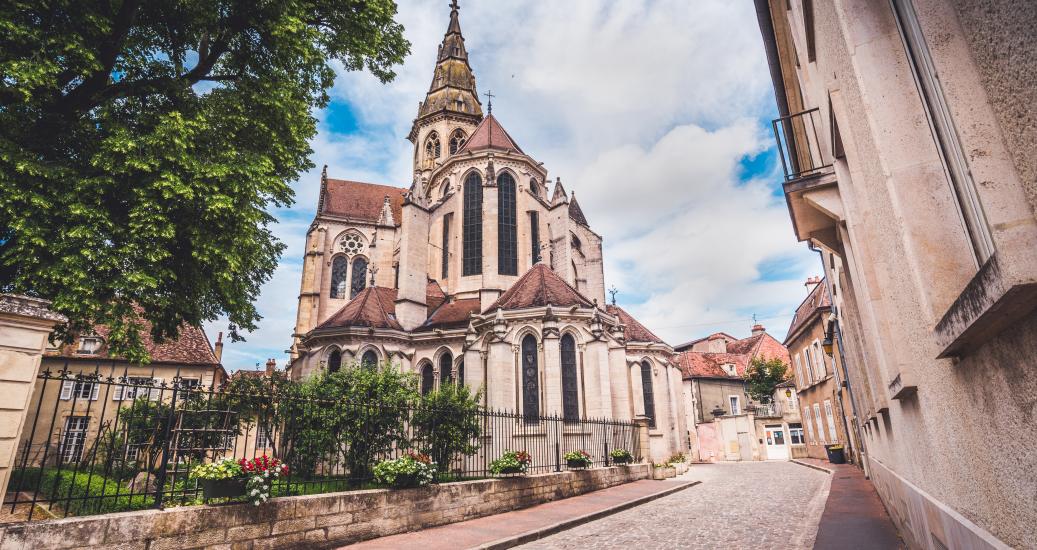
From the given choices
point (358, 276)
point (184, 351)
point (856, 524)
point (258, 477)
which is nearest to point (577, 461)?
point (856, 524)

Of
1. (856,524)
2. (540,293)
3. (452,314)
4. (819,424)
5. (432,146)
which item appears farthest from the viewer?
(432,146)

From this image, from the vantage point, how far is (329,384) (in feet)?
49.3

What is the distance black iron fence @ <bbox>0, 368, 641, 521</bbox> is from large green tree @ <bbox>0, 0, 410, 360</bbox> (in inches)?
76.5

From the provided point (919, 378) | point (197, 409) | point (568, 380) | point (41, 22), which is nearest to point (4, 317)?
point (197, 409)

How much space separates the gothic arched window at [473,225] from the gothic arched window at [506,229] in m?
1.20

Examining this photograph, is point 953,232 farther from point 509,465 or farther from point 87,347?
point 87,347

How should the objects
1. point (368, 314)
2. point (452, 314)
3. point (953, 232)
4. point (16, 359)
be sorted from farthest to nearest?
point (452, 314)
point (368, 314)
point (16, 359)
point (953, 232)

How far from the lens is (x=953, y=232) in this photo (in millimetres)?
2445

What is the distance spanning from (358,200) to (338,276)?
7770 mm

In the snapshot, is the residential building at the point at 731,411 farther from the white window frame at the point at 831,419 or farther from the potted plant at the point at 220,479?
the potted plant at the point at 220,479

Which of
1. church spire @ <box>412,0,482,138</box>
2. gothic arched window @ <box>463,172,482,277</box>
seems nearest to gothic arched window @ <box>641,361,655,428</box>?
gothic arched window @ <box>463,172,482,277</box>

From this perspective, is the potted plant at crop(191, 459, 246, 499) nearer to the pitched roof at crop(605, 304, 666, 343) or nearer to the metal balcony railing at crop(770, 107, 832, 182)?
the metal balcony railing at crop(770, 107, 832, 182)

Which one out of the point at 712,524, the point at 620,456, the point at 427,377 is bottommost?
the point at 712,524

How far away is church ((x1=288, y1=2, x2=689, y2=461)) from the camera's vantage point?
65.9ft
